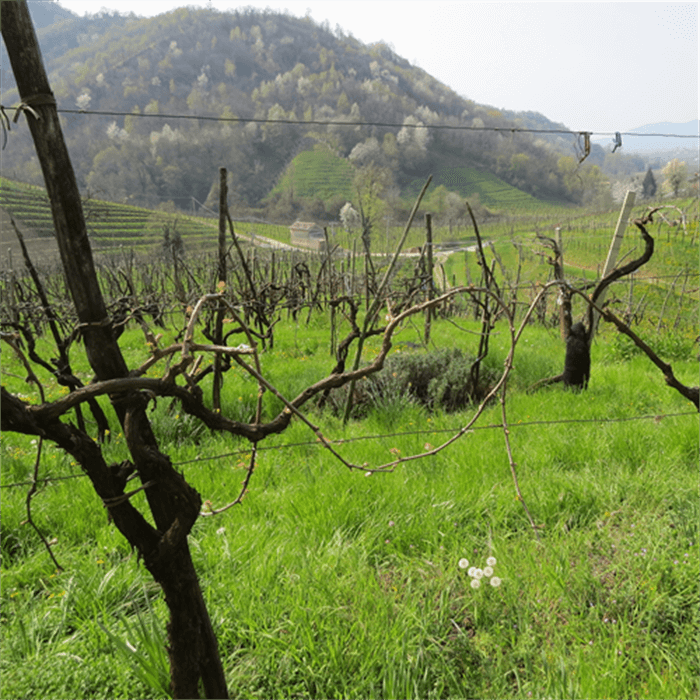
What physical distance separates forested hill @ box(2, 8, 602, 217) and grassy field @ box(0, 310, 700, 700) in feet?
223

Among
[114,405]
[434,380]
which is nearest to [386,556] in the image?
[114,405]

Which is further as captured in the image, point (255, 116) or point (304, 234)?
point (255, 116)

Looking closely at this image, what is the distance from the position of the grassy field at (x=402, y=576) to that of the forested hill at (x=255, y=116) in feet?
223

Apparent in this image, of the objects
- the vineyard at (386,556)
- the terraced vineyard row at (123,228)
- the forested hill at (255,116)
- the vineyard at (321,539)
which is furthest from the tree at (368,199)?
the terraced vineyard row at (123,228)

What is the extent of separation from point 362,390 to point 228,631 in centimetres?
291

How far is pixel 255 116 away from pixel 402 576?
141050 millimetres

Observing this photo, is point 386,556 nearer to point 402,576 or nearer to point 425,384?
point 402,576

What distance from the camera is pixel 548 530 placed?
8.21 feet

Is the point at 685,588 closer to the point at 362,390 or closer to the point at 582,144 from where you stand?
the point at 362,390

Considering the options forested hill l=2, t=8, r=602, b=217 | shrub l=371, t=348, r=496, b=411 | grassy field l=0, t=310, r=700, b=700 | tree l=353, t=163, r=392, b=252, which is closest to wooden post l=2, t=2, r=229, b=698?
grassy field l=0, t=310, r=700, b=700

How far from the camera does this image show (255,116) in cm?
12250

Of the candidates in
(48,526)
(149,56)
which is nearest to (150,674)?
(48,526)

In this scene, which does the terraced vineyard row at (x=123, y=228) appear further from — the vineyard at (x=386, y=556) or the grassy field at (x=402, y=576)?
the grassy field at (x=402, y=576)

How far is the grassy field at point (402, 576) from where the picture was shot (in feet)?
5.45
